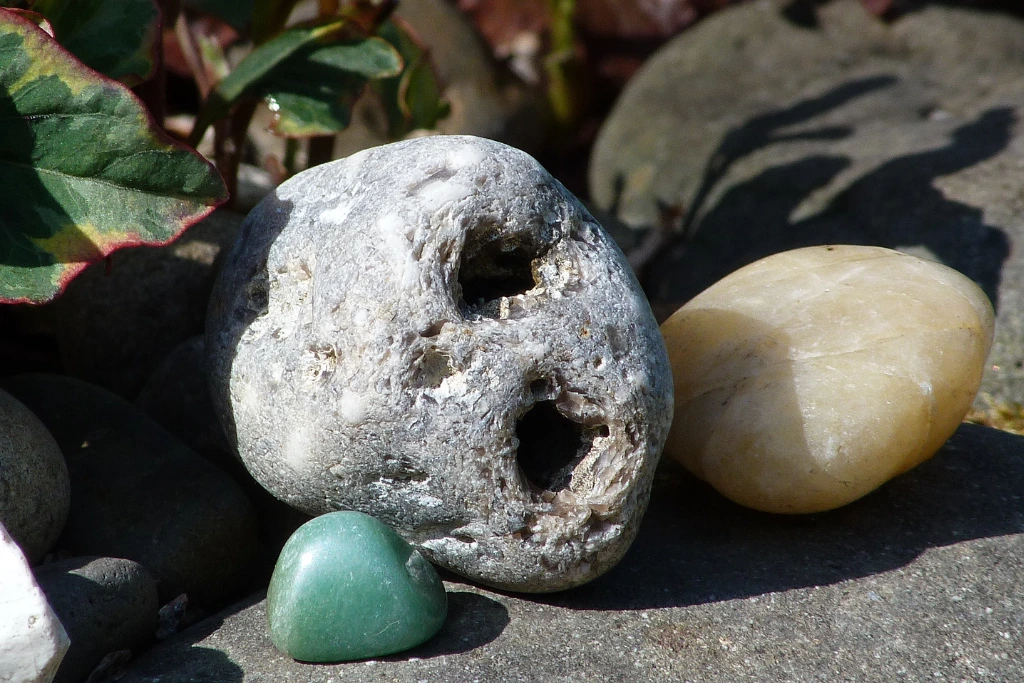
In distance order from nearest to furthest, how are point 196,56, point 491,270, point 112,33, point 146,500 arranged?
1. point 491,270
2. point 146,500
3. point 112,33
4. point 196,56

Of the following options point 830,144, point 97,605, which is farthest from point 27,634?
point 830,144

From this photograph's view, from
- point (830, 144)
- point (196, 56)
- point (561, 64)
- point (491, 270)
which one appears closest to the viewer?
point (491, 270)

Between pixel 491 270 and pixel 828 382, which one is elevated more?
pixel 491 270

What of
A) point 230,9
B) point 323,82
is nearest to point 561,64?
point 230,9

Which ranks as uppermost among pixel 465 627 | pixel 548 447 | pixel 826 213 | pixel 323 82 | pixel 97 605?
pixel 323 82

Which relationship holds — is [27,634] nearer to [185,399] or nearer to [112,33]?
[185,399]

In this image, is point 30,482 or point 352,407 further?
point 30,482

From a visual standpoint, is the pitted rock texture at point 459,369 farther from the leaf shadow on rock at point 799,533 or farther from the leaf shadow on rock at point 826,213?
the leaf shadow on rock at point 826,213
